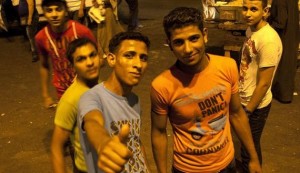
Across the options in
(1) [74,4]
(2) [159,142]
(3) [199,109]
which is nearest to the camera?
(3) [199,109]

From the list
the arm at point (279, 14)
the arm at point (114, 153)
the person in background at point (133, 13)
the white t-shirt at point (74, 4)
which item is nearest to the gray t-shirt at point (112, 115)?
the arm at point (114, 153)

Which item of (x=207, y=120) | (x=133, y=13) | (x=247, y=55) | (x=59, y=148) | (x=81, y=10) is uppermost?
(x=247, y=55)

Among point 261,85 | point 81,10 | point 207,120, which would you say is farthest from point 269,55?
point 81,10

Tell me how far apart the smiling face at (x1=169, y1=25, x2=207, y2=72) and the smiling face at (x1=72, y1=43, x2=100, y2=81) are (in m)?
0.67

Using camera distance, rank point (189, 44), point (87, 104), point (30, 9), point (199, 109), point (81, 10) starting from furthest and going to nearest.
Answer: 1. point (81, 10)
2. point (30, 9)
3. point (199, 109)
4. point (189, 44)
5. point (87, 104)

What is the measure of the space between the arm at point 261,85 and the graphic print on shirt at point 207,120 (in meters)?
0.76

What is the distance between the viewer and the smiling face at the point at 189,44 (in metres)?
2.52

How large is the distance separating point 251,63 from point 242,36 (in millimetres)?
4055

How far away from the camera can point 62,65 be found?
3.94 metres

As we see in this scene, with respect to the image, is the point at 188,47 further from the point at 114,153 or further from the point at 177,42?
the point at 114,153

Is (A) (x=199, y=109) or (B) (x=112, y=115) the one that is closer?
(B) (x=112, y=115)

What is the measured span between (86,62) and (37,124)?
134 inches

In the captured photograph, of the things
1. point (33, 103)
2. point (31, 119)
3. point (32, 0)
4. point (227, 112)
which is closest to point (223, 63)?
point (227, 112)

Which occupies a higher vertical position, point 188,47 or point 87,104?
point 188,47
